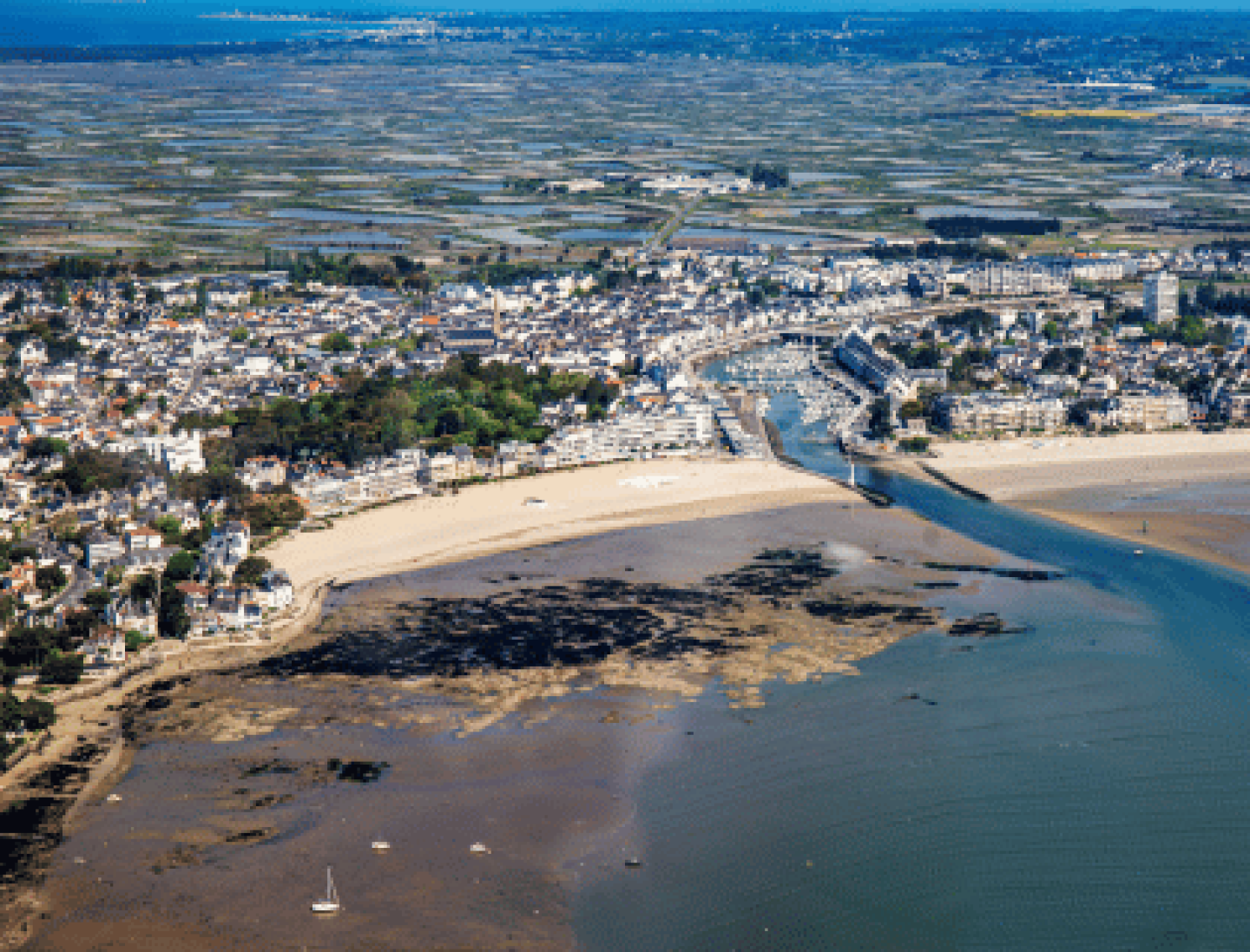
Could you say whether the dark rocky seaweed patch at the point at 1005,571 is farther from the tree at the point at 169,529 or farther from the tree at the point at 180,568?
the tree at the point at 169,529

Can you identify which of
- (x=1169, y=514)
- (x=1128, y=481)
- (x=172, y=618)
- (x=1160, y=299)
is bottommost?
(x=1128, y=481)

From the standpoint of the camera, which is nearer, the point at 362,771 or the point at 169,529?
the point at 362,771

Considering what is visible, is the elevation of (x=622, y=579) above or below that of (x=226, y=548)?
below

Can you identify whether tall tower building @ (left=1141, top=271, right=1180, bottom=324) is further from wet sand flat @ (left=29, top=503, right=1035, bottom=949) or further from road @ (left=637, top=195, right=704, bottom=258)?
wet sand flat @ (left=29, top=503, right=1035, bottom=949)

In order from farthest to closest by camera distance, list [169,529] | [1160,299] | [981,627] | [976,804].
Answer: [1160,299]
[169,529]
[981,627]
[976,804]

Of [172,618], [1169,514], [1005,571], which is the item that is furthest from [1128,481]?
[172,618]

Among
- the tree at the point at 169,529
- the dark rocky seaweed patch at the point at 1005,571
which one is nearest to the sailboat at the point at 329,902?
the tree at the point at 169,529

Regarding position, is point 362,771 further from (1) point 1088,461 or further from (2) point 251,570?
(1) point 1088,461
